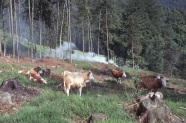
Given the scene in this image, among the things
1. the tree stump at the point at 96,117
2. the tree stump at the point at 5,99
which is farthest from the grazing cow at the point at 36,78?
the tree stump at the point at 96,117

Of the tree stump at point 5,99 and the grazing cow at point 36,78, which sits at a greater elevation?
the tree stump at point 5,99

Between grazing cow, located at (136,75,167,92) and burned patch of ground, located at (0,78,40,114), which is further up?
burned patch of ground, located at (0,78,40,114)

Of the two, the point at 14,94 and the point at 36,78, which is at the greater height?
the point at 14,94

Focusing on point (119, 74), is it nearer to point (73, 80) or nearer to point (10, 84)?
point (73, 80)

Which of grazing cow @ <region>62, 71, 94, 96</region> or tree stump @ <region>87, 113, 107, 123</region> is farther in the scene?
grazing cow @ <region>62, 71, 94, 96</region>

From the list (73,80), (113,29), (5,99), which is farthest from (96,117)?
(113,29)

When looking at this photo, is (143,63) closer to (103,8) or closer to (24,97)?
(103,8)

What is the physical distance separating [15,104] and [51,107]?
1852 millimetres

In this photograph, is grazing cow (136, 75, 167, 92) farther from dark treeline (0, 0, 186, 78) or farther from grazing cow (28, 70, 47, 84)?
dark treeline (0, 0, 186, 78)

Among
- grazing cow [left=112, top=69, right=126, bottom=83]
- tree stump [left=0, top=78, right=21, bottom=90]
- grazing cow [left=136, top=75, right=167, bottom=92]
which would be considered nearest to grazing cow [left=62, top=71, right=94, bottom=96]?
tree stump [left=0, top=78, right=21, bottom=90]

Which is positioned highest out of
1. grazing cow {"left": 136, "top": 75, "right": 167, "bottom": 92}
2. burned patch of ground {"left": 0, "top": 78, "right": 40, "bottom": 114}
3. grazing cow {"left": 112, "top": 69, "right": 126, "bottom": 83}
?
burned patch of ground {"left": 0, "top": 78, "right": 40, "bottom": 114}

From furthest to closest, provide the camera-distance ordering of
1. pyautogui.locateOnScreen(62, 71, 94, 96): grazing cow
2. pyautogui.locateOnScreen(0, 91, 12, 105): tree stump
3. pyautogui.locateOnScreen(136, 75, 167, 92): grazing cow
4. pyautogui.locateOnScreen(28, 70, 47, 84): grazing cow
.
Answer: pyautogui.locateOnScreen(28, 70, 47, 84): grazing cow, pyautogui.locateOnScreen(136, 75, 167, 92): grazing cow, pyautogui.locateOnScreen(62, 71, 94, 96): grazing cow, pyautogui.locateOnScreen(0, 91, 12, 105): tree stump

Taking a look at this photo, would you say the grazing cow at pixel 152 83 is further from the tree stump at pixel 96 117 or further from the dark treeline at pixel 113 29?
the dark treeline at pixel 113 29

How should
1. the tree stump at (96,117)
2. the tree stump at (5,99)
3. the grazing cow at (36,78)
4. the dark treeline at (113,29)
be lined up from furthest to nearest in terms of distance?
the dark treeline at (113,29), the grazing cow at (36,78), the tree stump at (5,99), the tree stump at (96,117)
